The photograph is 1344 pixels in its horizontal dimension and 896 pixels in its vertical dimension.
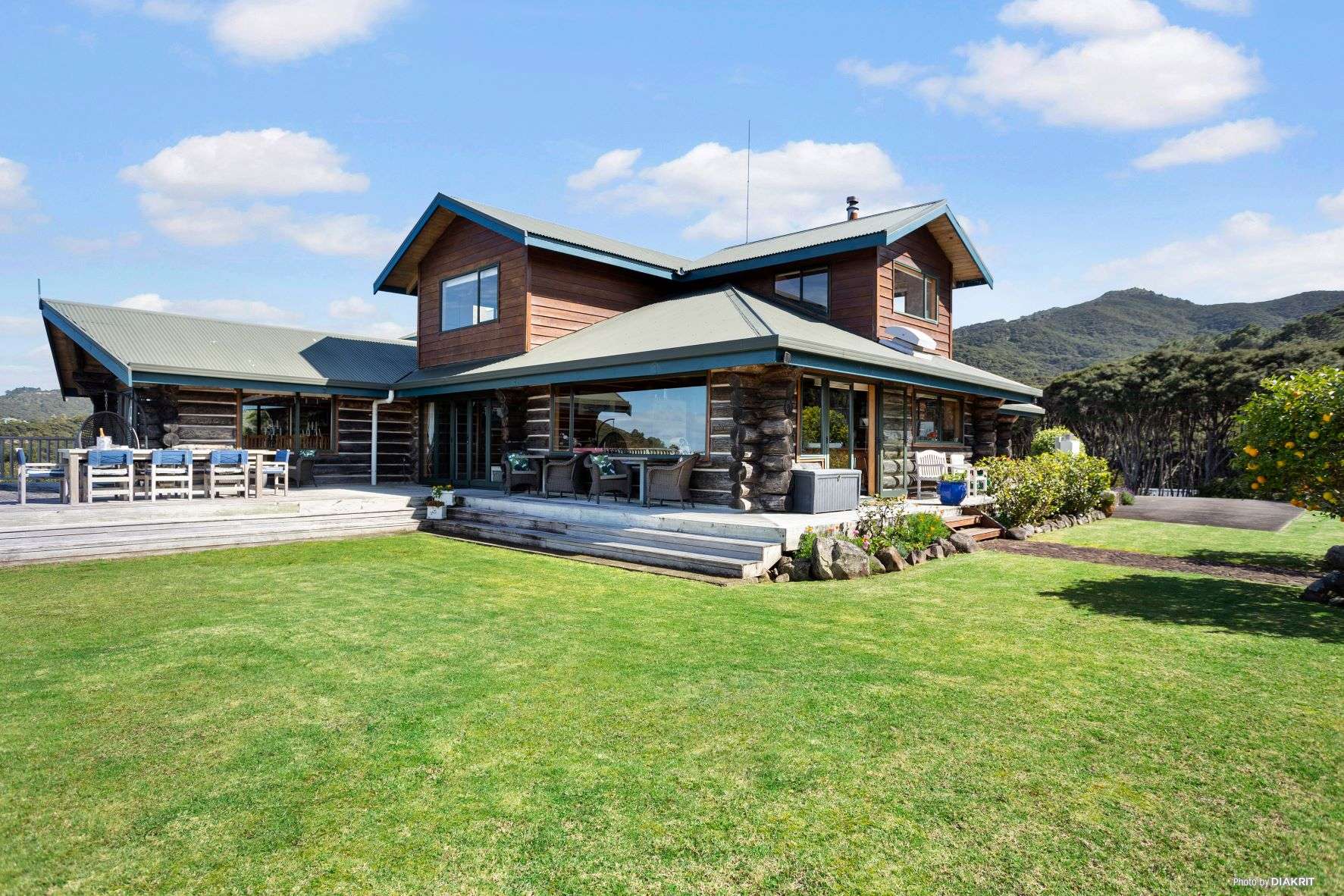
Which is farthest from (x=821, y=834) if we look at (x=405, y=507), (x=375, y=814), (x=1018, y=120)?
(x=1018, y=120)

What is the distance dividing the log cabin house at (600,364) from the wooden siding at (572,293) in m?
0.04

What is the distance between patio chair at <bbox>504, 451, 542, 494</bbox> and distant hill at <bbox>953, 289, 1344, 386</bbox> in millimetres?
46767

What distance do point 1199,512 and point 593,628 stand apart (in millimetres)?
16898

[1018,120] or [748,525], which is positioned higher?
[1018,120]

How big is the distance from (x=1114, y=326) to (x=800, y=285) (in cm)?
6117

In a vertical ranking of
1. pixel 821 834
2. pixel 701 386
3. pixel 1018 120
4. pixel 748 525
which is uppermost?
pixel 1018 120

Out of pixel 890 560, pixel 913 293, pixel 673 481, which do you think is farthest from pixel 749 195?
pixel 890 560

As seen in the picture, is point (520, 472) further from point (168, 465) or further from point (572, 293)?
point (168, 465)

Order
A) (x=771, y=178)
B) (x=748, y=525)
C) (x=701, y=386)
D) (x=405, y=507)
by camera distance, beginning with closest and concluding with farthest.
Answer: (x=748, y=525) < (x=701, y=386) < (x=405, y=507) < (x=771, y=178)

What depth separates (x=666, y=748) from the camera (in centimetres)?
352

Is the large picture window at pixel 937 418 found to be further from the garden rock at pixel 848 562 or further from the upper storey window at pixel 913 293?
the garden rock at pixel 848 562

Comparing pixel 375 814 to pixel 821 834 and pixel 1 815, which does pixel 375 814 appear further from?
pixel 821 834

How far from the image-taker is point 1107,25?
32.9 feet

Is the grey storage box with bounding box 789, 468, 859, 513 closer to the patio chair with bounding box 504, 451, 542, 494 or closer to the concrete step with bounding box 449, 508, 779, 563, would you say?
the concrete step with bounding box 449, 508, 779, 563
